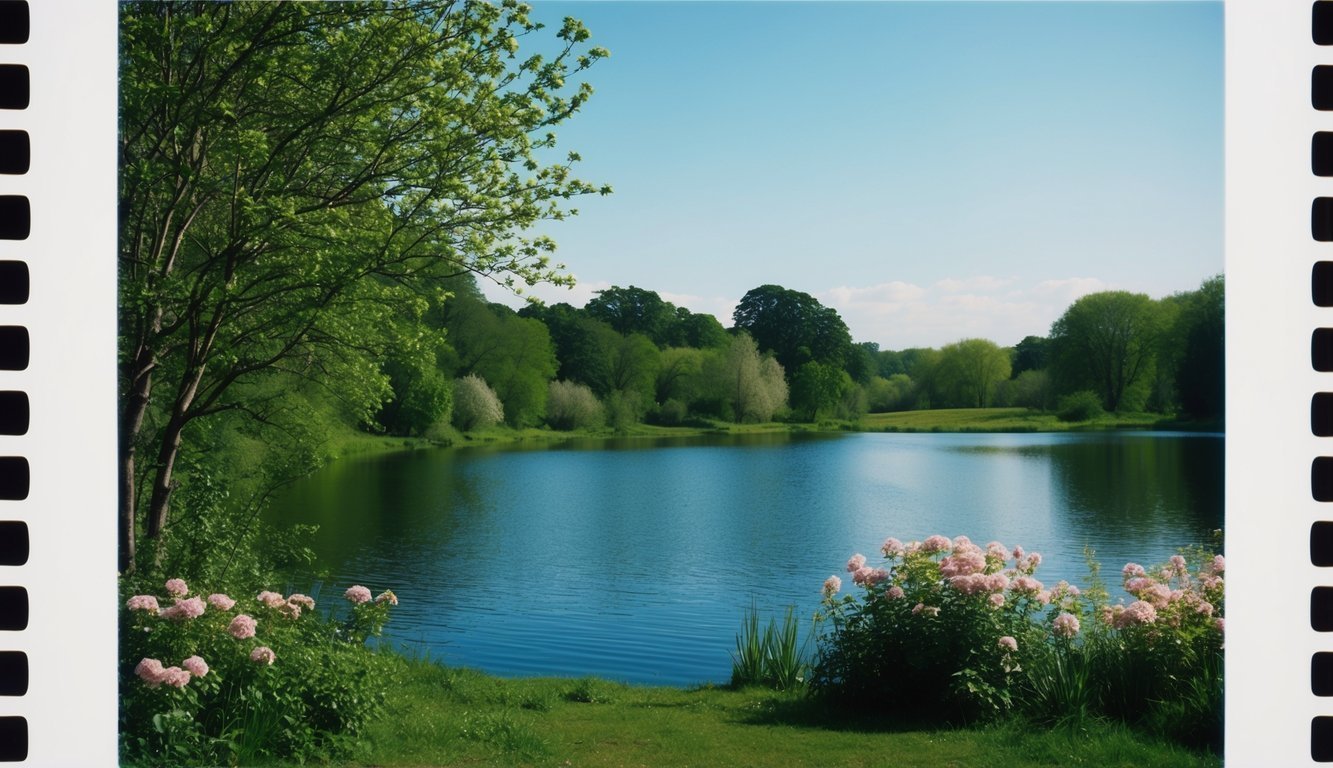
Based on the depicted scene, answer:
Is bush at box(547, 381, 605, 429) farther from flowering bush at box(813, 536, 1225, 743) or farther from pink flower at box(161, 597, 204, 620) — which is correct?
pink flower at box(161, 597, 204, 620)

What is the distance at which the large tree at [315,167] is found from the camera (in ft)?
22.1

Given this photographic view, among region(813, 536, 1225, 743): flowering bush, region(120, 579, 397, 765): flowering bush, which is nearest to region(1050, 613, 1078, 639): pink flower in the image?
region(813, 536, 1225, 743): flowering bush

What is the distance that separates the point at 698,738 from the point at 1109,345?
64.6ft

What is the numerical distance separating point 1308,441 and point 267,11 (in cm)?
644

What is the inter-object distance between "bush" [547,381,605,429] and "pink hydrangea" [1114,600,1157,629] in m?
19.2

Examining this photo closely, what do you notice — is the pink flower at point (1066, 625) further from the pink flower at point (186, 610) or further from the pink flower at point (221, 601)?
the pink flower at point (186, 610)

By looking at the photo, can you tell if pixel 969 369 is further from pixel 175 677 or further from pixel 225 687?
pixel 175 677

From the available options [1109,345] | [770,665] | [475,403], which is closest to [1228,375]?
[770,665]

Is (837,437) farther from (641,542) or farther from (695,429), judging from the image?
(641,542)

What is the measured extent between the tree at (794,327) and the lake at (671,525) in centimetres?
335

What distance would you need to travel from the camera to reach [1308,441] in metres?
3.27

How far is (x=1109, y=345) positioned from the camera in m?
22.9

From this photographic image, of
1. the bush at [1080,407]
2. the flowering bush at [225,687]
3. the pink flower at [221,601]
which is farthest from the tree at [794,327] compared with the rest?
the pink flower at [221,601]

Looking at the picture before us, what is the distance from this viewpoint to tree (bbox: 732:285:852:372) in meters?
28.0
